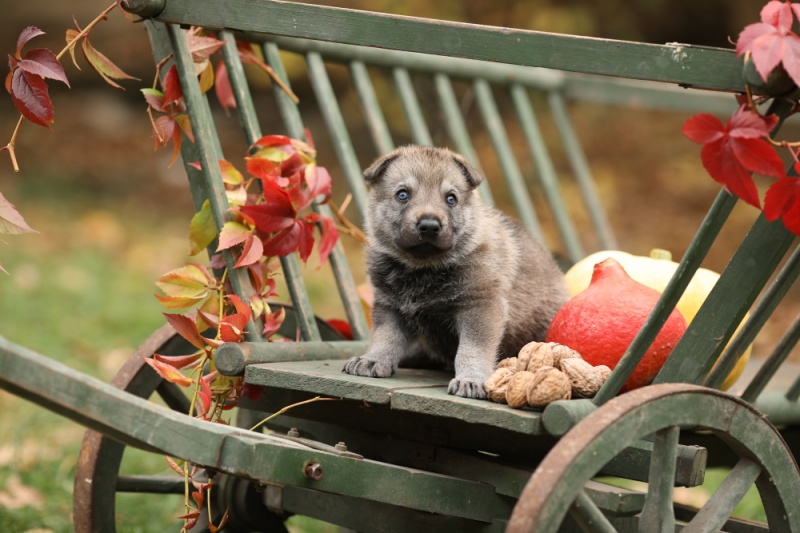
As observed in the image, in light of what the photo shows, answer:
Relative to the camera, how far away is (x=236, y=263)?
2393 mm

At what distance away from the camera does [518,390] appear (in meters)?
1.93

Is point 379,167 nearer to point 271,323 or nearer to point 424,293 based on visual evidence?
point 424,293

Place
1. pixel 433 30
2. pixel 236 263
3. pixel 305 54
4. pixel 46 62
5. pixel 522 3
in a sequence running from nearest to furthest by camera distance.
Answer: pixel 433 30
pixel 46 62
pixel 236 263
pixel 305 54
pixel 522 3

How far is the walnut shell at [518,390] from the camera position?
6.31 feet

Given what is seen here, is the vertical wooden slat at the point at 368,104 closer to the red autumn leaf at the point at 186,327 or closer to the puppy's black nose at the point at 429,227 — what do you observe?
the puppy's black nose at the point at 429,227

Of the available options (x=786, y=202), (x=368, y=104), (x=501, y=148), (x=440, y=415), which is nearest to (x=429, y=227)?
(x=440, y=415)

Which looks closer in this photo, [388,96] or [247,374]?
[247,374]

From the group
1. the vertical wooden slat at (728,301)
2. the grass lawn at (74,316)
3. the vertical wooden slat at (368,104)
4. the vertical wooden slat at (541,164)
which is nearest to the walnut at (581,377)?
the vertical wooden slat at (728,301)

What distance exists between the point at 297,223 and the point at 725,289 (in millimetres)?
1042

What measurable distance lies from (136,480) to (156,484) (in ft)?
0.24

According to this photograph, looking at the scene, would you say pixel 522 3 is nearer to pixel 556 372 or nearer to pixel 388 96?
pixel 388 96

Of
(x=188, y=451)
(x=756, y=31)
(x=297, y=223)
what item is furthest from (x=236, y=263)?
(x=756, y=31)

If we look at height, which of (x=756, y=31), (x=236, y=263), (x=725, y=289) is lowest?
(x=725, y=289)

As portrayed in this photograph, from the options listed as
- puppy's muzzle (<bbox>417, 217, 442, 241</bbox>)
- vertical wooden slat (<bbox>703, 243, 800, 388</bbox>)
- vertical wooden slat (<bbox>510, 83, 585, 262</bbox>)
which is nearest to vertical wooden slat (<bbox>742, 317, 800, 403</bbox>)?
vertical wooden slat (<bbox>703, 243, 800, 388</bbox>)
